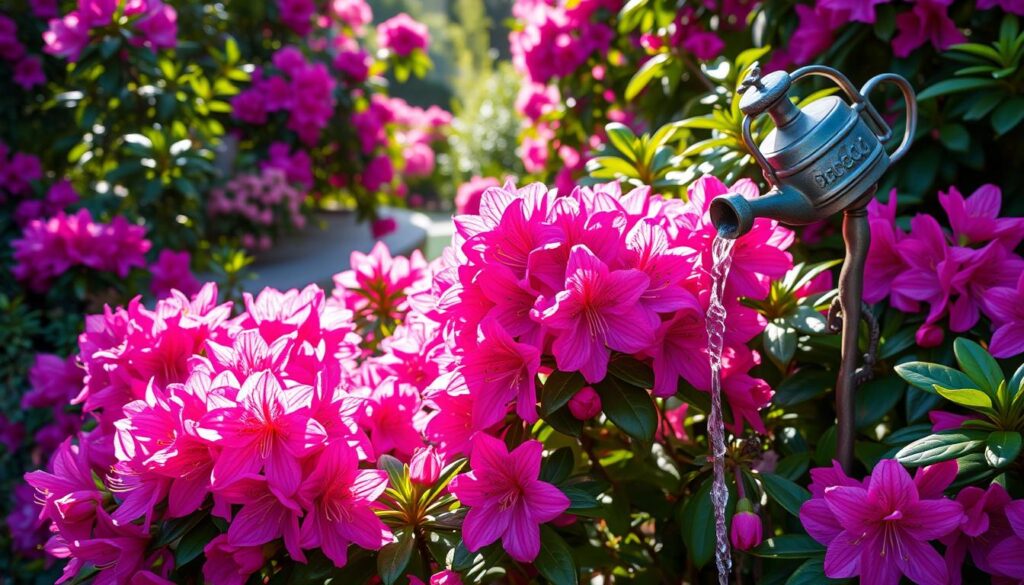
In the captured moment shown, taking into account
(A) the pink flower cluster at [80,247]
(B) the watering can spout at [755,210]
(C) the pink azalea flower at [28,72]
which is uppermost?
(B) the watering can spout at [755,210]

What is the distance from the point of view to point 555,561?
97 cm

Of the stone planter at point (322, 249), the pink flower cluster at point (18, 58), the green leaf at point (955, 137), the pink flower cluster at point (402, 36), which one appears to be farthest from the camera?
the pink flower cluster at point (402, 36)

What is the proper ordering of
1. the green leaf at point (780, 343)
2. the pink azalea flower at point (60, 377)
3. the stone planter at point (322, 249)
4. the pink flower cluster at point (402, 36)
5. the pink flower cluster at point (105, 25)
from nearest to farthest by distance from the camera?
the green leaf at point (780, 343)
the pink azalea flower at point (60, 377)
the pink flower cluster at point (105, 25)
the stone planter at point (322, 249)
the pink flower cluster at point (402, 36)

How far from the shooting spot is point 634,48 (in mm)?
2598

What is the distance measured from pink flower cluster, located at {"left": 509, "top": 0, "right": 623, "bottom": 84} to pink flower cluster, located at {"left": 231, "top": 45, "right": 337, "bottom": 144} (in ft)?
3.35

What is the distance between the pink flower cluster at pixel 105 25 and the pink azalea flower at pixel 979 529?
230cm

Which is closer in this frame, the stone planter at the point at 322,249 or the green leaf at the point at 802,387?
the green leaf at the point at 802,387

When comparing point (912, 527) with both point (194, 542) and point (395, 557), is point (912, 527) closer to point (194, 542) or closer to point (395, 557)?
point (395, 557)

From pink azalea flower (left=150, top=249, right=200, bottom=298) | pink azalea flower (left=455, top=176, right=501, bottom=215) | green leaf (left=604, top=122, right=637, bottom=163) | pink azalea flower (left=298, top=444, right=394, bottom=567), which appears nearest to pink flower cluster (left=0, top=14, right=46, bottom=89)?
pink azalea flower (left=150, top=249, right=200, bottom=298)

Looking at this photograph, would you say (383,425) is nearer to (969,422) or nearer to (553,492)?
(553,492)

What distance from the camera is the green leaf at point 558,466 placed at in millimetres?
1047

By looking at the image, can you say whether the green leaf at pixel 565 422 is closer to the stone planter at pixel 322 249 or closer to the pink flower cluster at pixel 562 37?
the pink flower cluster at pixel 562 37

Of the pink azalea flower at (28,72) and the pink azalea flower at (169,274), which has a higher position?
the pink azalea flower at (28,72)

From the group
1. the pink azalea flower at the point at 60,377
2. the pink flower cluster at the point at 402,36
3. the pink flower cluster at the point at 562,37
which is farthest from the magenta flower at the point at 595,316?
the pink flower cluster at the point at 402,36
